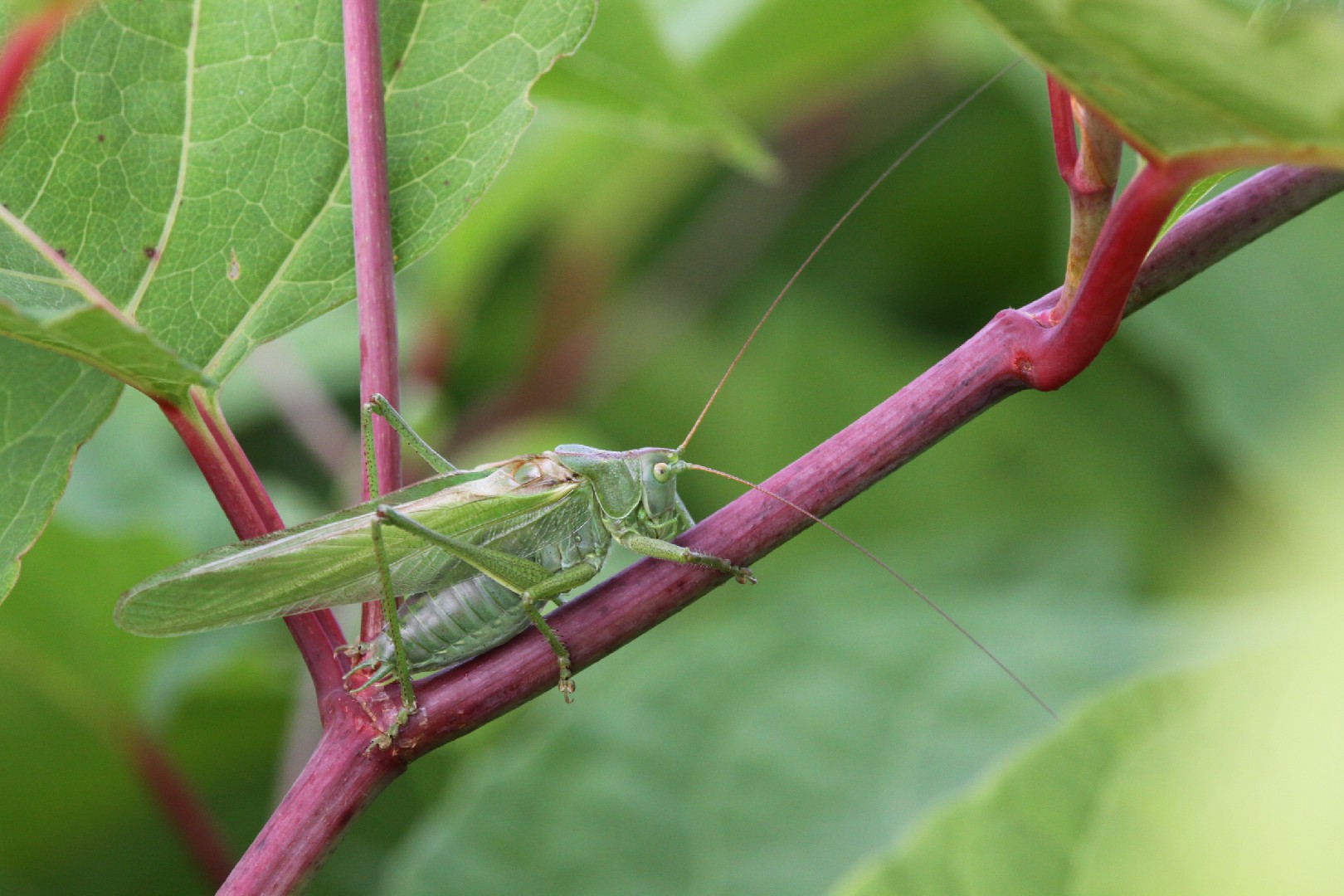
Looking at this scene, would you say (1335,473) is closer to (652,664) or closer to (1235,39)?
(1235,39)

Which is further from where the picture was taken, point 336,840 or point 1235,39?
point 336,840

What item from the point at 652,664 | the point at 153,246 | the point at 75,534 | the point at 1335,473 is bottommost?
the point at 652,664

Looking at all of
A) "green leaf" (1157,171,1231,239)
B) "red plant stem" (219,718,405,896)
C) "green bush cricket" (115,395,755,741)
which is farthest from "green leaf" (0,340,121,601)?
"green leaf" (1157,171,1231,239)

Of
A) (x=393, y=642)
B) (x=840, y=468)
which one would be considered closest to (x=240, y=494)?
(x=393, y=642)

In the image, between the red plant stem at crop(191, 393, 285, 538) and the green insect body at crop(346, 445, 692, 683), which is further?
the green insect body at crop(346, 445, 692, 683)

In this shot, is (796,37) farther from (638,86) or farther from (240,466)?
(240,466)

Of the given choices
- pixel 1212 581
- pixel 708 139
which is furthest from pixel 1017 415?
pixel 708 139

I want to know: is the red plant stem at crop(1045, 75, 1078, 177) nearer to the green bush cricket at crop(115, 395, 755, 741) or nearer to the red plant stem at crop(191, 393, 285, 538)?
the green bush cricket at crop(115, 395, 755, 741)
